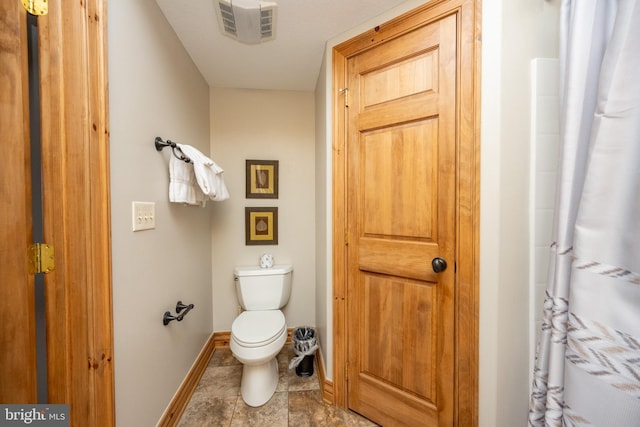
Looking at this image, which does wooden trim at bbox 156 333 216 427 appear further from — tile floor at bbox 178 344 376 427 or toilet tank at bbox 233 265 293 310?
toilet tank at bbox 233 265 293 310

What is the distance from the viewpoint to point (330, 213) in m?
1.42

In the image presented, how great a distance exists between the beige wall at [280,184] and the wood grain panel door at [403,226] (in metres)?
0.83

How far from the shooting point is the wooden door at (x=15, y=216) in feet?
2.27

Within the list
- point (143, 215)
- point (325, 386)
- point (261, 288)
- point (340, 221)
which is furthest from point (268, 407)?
point (143, 215)

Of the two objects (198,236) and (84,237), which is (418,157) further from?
(198,236)

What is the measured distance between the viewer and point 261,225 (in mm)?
2098

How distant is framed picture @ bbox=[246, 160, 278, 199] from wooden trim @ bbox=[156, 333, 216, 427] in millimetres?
1279

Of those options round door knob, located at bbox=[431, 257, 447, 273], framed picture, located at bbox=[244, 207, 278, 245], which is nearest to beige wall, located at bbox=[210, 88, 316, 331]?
framed picture, located at bbox=[244, 207, 278, 245]

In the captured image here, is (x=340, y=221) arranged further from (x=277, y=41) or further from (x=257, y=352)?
(x=277, y=41)

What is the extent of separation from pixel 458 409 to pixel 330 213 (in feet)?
3.61

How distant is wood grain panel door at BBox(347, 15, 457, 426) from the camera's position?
108 cm

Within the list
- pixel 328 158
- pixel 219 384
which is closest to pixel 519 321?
pixel 328 158

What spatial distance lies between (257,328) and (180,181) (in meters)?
1.00

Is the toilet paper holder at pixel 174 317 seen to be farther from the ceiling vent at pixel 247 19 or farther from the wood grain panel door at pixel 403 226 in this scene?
the ceiling vent at pixel 247 19
